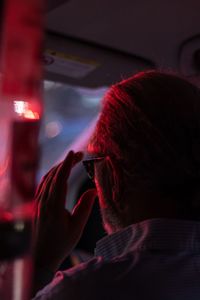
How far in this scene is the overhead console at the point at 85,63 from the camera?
1713 millimetres

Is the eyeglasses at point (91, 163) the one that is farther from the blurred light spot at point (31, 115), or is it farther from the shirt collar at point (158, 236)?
the blurred light spot at point (31, 115)

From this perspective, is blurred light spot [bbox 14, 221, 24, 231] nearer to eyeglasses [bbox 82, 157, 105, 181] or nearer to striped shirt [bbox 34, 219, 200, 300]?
striped shirt [bbox 34, 219, 200, 300]

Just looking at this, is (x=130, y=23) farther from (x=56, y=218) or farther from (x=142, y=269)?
(x=142, y=269)

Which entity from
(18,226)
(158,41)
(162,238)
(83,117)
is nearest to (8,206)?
(18,226)

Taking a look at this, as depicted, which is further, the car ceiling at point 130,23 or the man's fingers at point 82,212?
the car ceiling at point 130,23

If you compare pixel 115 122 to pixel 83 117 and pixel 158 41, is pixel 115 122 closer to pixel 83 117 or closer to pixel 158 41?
pixel 158 41

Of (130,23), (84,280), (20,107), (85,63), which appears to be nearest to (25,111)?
(20,107)

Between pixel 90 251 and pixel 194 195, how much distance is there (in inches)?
63.2

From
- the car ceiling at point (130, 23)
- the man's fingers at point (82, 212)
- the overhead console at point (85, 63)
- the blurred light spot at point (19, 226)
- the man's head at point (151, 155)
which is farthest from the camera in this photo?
the overhead console at point (85, 63)

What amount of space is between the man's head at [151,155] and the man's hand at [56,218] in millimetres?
96

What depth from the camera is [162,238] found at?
3.37ft

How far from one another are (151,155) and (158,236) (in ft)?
0.53

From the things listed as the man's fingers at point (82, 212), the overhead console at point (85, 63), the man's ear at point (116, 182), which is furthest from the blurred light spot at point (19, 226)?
the overhead console at point (85, 63)

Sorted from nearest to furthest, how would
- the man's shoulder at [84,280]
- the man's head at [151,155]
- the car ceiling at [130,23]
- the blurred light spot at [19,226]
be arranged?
the blurred light spot at [19,226], the man's shoulder at [84,280], the man's head at [151,155], the car ceiling at [130,23]
